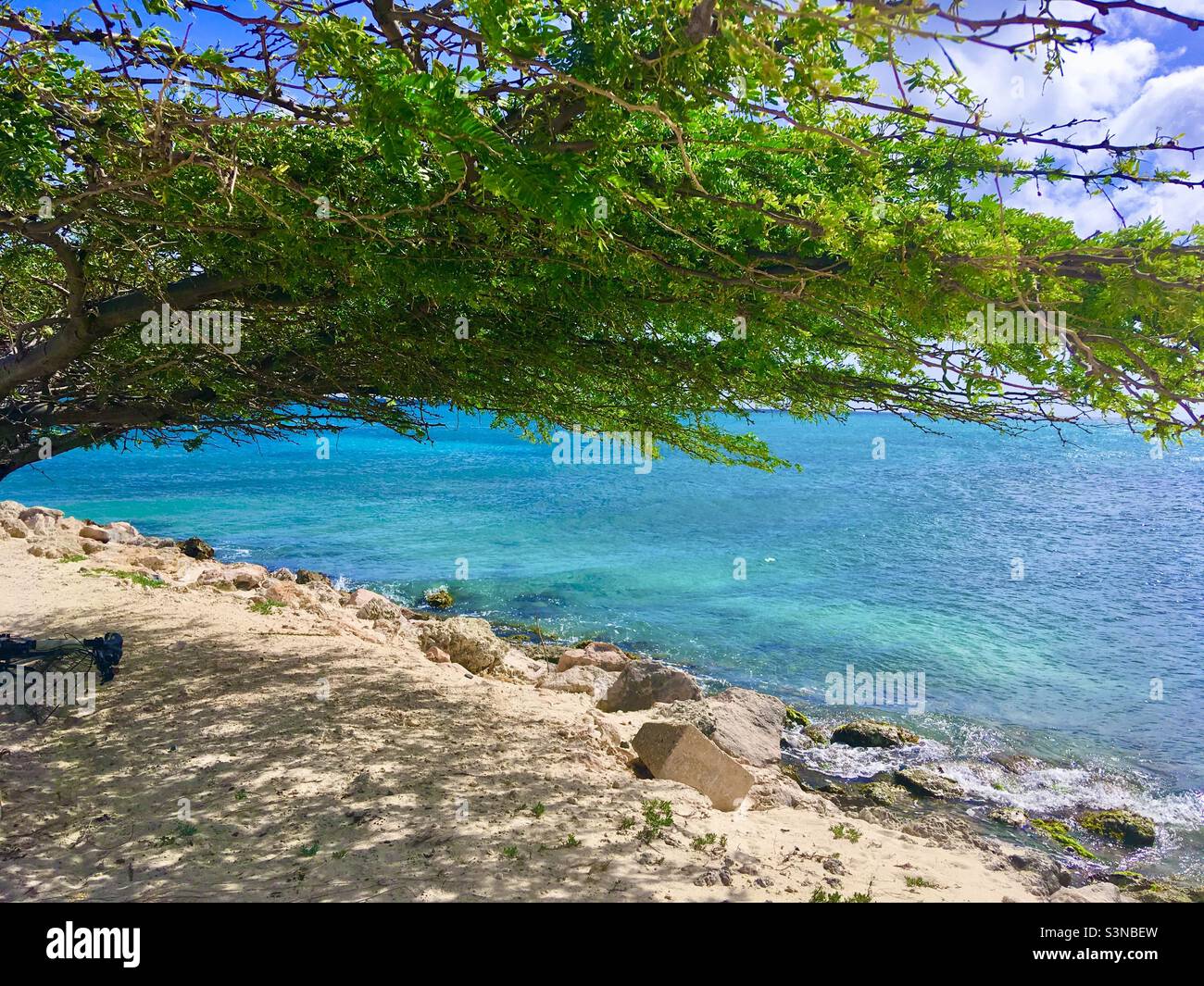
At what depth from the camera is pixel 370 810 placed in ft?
20.1

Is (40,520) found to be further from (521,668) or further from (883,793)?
(883,793)

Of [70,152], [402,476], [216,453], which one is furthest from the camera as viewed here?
[216,453]

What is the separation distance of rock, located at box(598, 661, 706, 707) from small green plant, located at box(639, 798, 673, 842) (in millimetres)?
4714

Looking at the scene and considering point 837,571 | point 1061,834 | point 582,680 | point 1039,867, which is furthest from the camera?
point 837,571

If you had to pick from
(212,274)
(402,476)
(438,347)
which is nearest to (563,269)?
(438,347)

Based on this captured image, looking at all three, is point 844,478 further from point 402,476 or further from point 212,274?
point 212,274

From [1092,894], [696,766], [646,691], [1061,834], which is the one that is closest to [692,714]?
[646,691]

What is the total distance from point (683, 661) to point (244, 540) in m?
19.0

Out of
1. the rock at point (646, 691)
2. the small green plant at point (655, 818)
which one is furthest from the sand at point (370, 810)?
the rock at point (646, 691)

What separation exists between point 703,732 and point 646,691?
1944 millimetres

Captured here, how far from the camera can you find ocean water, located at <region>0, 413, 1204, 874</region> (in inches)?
515

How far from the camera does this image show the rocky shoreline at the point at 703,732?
785 cm

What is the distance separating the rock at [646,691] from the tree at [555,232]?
5.37m

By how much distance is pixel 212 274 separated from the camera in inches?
230
